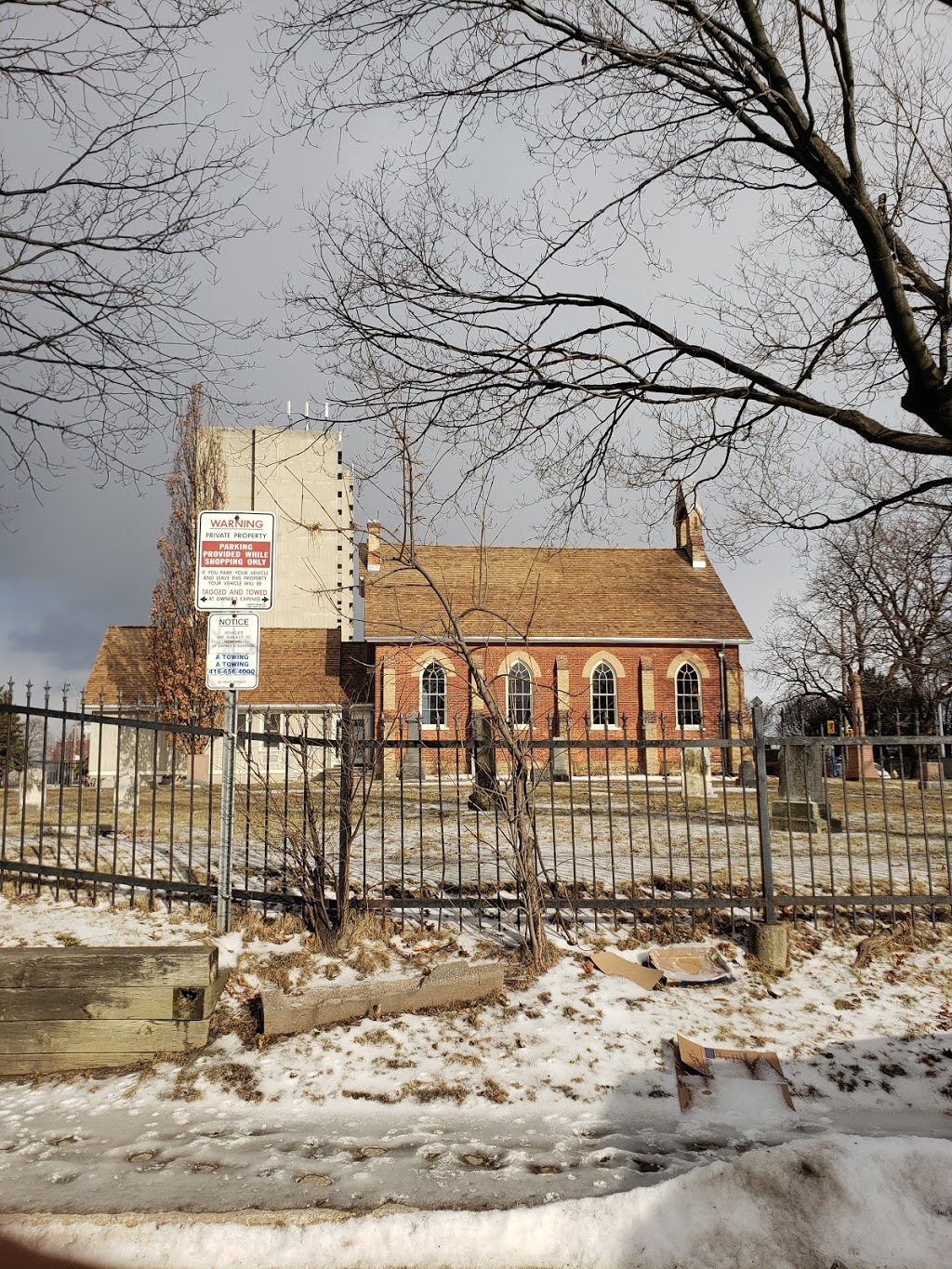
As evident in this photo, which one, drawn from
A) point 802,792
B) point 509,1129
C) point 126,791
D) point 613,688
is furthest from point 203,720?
point 509,1129

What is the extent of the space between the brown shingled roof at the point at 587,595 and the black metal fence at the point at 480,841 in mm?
10677

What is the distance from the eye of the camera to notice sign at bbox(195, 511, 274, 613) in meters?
6.77

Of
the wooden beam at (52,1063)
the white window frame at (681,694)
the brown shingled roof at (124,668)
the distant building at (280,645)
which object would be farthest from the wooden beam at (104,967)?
the white window frame at (681,694)

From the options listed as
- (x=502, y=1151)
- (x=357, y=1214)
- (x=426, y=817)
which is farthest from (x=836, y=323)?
(x=426, y=817)

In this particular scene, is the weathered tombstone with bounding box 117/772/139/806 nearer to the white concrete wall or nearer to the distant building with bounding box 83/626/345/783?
the distant building with bounding box 83/626/345/783

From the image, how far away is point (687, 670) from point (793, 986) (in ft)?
81.2

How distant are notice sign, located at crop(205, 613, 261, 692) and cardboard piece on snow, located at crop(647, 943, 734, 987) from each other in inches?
148

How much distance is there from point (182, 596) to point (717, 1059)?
80.1 ft

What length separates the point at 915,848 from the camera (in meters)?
12.3

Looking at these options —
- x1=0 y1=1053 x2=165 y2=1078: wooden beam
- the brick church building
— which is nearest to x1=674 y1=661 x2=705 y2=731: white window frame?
the brick church building

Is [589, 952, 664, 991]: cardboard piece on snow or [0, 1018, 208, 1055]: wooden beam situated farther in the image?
[589, 952, 664, 991]: cardboard piece on snow

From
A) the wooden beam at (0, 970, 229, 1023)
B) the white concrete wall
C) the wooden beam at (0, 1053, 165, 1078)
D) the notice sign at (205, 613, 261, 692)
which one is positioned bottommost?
the wooden beam at (0, 1053, 165, 1078)

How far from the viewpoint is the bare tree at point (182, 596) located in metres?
26.2

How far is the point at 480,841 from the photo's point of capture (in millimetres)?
8211
